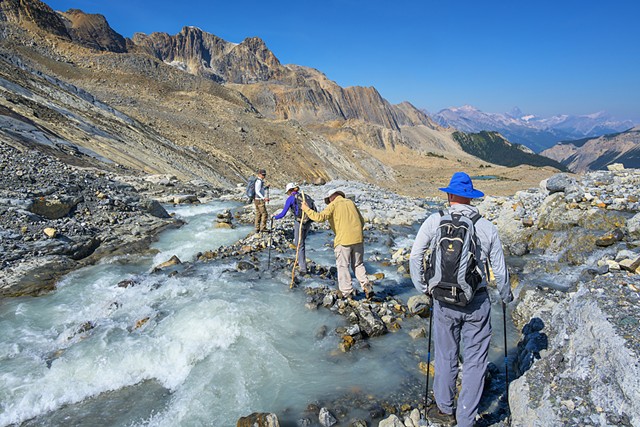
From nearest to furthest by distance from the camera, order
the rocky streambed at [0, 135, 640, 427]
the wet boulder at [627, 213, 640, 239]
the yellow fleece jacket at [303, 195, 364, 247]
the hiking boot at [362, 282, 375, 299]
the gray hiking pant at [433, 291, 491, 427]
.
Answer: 1. the rocky streambed at [0, 135, 640, 427]
2. the gray hiking pant at [433, 291, 491, 427]
3. the yellow fleece jacket at [303, 195, 364, 247]
4. the hiking boot at [362, 282, 375, 299]
5. the wet boulder at [627, 213, 640, 239]

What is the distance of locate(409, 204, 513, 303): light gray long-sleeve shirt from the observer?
4.00 metres

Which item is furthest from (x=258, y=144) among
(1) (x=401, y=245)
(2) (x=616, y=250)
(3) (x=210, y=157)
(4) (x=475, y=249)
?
(4) (x=475, y=249)

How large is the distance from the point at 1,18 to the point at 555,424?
75327 mm

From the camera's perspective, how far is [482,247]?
4.00 meters

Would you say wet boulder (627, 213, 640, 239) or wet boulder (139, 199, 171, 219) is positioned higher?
wet boulder (627, 213, 640, 239)

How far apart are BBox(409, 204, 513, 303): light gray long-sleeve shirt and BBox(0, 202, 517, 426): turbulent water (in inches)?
88.6

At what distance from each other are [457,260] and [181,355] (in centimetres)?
489

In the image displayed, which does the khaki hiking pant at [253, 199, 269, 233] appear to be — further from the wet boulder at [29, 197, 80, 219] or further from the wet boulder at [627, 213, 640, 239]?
the wet boulder at [627, 213, 640, 239]

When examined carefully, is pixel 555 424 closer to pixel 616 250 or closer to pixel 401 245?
pixel 616 250

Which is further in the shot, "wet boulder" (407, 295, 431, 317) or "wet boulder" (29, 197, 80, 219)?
"wet boulder" (29, 197, 80, 219)

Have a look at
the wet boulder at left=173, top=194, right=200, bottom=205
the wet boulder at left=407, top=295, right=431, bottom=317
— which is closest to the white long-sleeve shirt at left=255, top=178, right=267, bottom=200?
the wet boulder at left=407, top=295, right=431, bottom=317

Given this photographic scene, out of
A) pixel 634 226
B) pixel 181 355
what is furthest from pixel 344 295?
pixel 634 226

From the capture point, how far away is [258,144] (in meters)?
43.6

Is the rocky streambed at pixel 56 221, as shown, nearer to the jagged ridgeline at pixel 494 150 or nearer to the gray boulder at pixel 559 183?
the gray boulder at pixel 559 183
